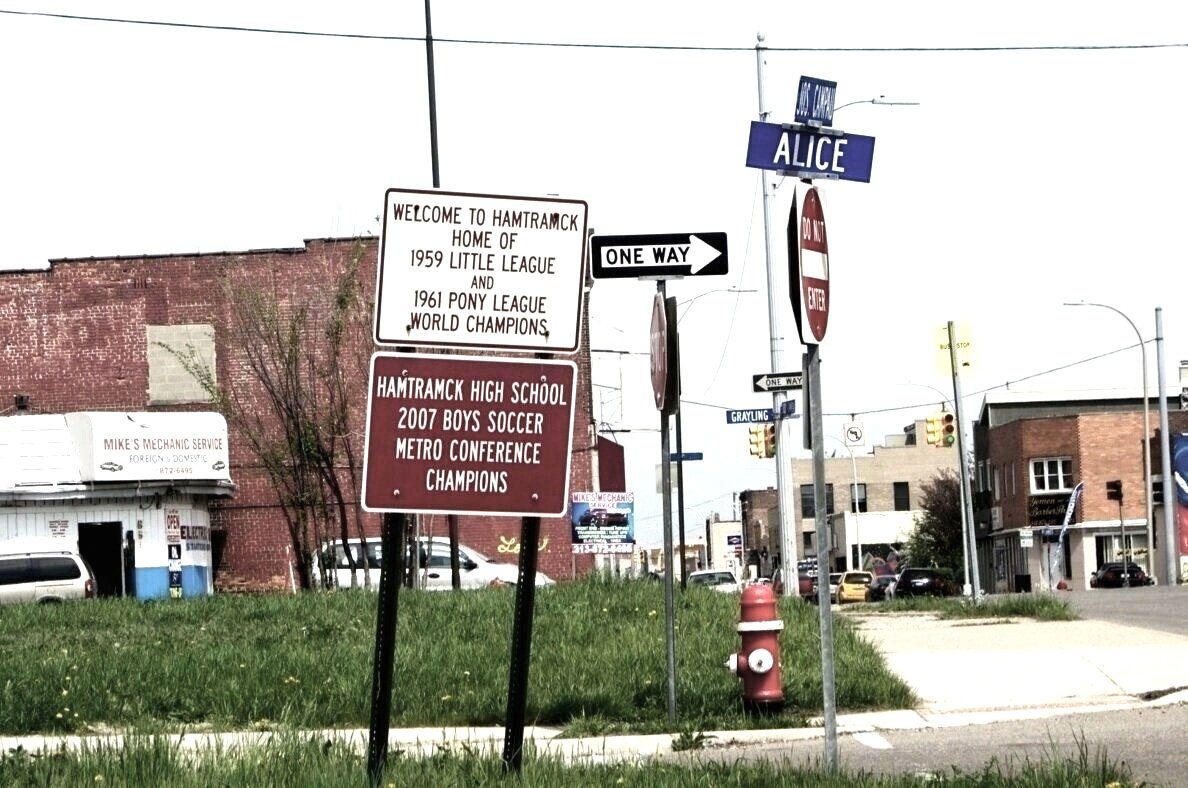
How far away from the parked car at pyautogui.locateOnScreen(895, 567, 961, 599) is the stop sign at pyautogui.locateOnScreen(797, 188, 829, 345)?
51.6 metres

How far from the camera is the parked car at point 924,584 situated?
59.9m

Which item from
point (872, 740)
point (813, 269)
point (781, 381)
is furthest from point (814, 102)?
point (781, 381)

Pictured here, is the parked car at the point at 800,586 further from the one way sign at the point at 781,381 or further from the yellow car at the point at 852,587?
the one way sign at the point at 781,381

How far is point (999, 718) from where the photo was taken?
41.0 feet

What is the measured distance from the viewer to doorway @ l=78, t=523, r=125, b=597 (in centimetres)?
4472

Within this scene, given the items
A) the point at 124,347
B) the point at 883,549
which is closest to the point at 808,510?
the point at 883,549

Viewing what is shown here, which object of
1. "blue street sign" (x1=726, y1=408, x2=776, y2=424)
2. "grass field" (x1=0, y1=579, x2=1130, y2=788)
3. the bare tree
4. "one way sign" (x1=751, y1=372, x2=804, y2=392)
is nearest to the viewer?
"grass field" (x1=0, y1=579, x2=1130, y2=788)

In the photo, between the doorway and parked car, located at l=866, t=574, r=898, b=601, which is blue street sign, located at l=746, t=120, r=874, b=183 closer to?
the doorway

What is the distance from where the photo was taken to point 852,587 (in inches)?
2559

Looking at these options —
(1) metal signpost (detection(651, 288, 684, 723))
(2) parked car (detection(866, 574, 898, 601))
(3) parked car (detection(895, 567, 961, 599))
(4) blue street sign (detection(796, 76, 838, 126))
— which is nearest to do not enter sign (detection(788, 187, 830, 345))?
(4) blue street sign (detection(796, 76, 838, 126))

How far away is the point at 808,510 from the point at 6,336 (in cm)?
8518

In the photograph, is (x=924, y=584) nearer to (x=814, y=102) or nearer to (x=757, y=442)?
(x=757, y=442)

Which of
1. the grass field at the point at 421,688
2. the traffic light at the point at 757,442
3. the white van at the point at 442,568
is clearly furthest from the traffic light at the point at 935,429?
the grass field at the point at 421,688

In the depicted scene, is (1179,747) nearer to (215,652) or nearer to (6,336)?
(215,652)
